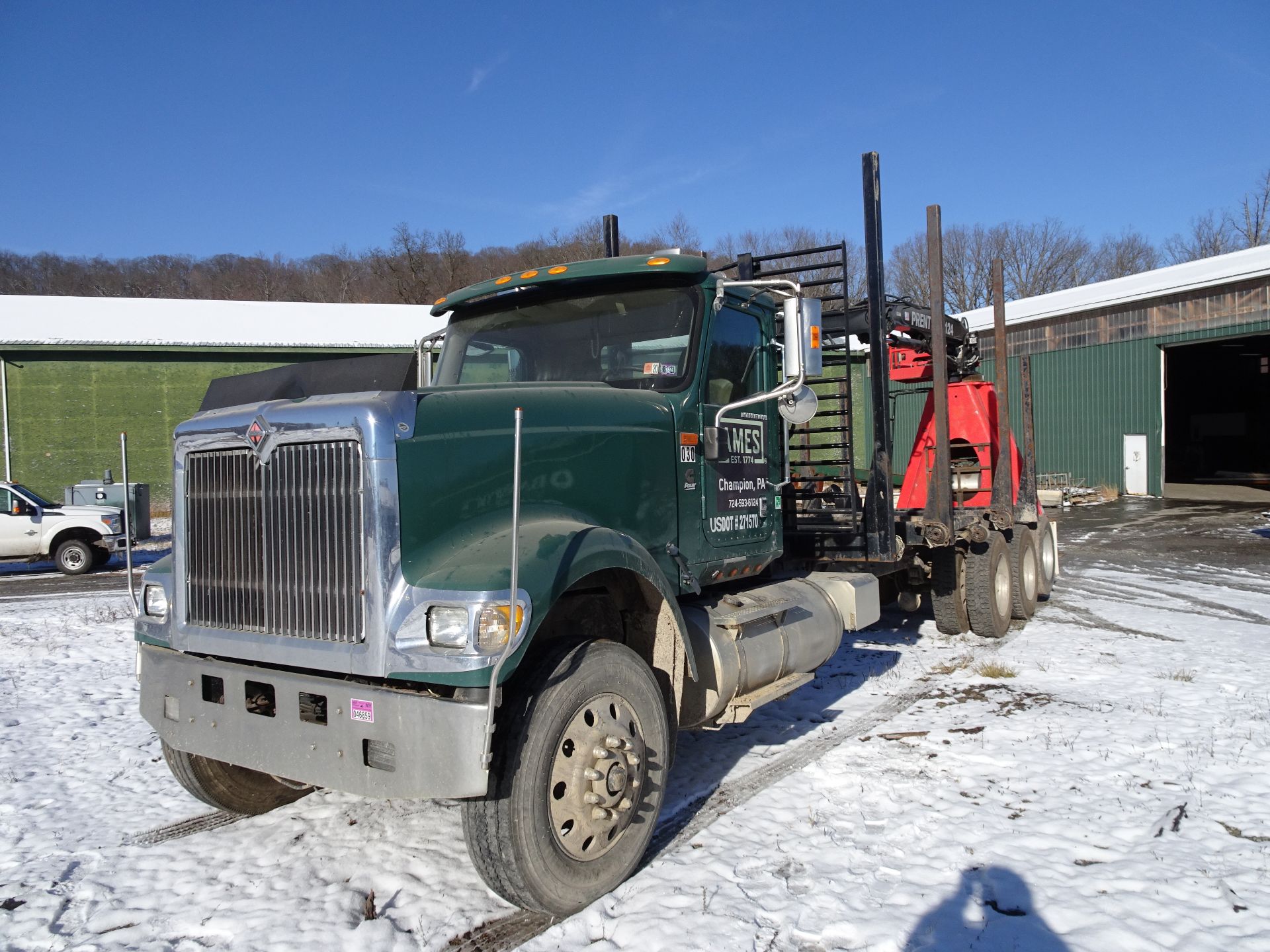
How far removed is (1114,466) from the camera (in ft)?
91.5

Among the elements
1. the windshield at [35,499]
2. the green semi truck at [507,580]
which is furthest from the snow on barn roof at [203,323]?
the green semi truck at [507,580]

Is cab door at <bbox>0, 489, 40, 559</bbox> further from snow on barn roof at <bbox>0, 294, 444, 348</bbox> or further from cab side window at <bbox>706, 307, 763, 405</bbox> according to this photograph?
cab side window at <bbox>706, 307, 763, 405</bbox>

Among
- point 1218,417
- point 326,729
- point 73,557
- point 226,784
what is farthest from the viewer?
point 1218,417

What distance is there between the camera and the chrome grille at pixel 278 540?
3.39 metres

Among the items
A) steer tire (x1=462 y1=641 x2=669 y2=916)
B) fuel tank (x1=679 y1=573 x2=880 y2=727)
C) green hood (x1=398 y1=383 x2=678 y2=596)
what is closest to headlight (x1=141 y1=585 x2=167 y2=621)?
green hood (x1=398 y1=383 x2=678 y2=596)

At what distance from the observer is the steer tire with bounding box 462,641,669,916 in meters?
3.32

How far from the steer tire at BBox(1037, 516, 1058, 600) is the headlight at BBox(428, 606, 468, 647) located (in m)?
8.99

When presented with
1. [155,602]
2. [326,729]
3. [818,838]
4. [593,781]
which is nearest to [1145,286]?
[818,838]

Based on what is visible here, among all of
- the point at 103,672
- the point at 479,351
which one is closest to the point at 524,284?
the point at 479,351

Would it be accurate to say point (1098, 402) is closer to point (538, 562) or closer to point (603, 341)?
point (603, 341)

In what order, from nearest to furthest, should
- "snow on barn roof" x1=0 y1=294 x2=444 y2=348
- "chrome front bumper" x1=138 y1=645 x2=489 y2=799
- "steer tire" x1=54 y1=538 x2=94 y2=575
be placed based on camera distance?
"chrome front bumper" x1=138 y1=645 x2=489 y2=799 → "steer tire" x1=54 y1=538 x2=94 y2=575 → "snow on barn roof" x1=0 y1=294 x2=444 y2=348

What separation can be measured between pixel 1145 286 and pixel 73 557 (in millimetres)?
27782

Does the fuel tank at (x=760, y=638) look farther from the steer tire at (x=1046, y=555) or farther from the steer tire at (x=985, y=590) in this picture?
the steer tire at (x=1046, y=555)

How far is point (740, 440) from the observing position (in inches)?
209
